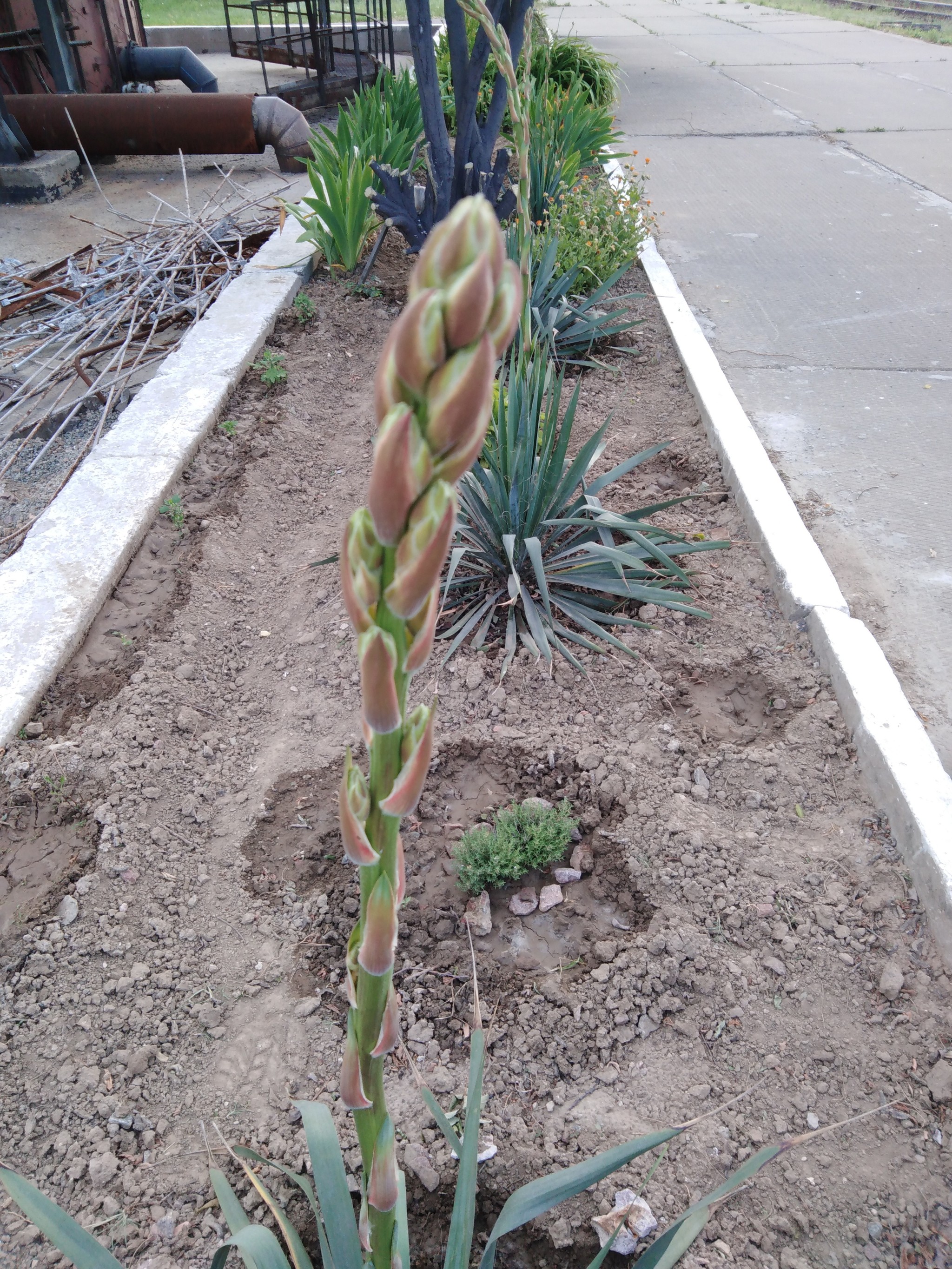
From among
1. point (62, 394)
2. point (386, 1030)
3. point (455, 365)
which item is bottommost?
point (62, 394)

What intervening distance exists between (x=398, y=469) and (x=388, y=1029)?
588 mm

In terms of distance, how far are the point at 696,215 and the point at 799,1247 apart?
6.70 metres

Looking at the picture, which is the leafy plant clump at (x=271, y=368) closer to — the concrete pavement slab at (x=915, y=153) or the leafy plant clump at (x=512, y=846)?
the leafy plant clump at (x=512, y=846)

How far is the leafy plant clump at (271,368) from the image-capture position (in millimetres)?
4254

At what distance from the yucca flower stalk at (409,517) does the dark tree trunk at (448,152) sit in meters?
4.75

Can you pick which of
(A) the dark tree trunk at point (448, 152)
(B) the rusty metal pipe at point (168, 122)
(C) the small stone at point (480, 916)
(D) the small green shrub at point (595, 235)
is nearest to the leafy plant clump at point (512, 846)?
(C) the small stone at point (480, 916)

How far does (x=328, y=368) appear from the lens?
4465mm

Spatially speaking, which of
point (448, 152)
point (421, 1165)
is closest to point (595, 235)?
point (448, 152)

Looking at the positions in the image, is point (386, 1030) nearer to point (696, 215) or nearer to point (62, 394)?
point (62, 394)

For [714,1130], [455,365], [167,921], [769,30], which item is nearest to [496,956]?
[714,1130]

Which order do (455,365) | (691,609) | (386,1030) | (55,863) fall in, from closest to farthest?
(455,365) < (386,1030) < (55,863) < (691,609)

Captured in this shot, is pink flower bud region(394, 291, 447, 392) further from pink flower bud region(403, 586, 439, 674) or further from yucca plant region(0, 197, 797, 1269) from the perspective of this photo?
pink flower bud region(403, 586, 439, 674)

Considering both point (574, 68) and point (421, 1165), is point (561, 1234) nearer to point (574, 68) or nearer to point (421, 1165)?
point (421, 1165)

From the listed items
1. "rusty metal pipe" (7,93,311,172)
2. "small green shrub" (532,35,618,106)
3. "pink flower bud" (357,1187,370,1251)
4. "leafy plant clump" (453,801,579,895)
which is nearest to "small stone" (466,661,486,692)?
"leafy plant clump" (453,801,579,895)
